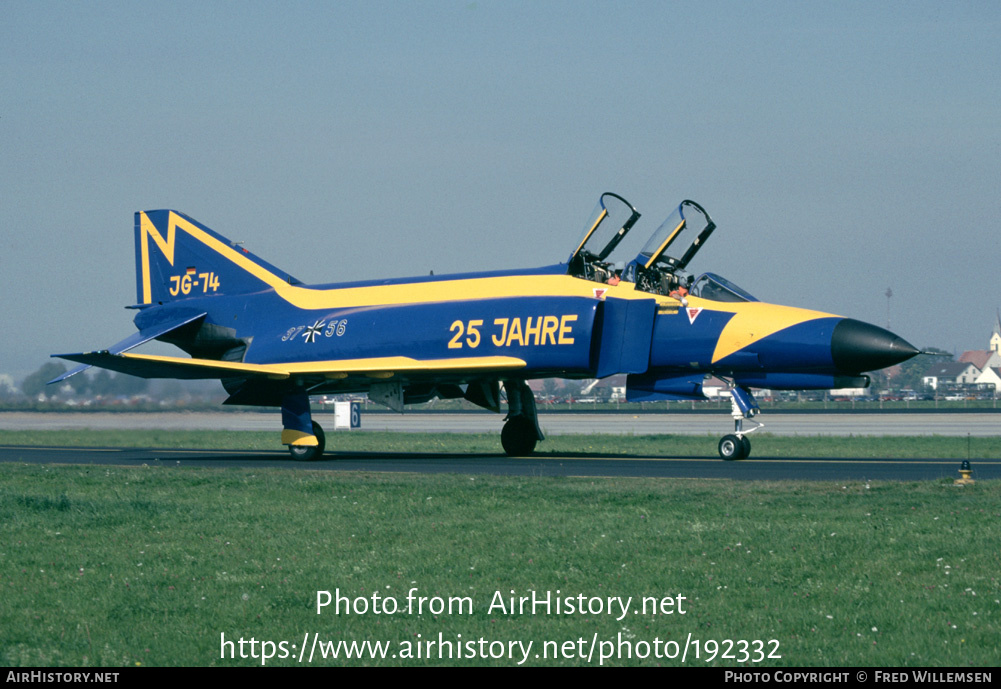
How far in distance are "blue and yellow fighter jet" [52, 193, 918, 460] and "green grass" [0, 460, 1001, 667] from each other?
5.21 metres

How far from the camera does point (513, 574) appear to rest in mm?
9078

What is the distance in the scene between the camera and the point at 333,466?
20891 mm

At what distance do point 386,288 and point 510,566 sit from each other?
50.6 feet

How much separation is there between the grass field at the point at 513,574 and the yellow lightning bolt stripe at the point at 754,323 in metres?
5.41

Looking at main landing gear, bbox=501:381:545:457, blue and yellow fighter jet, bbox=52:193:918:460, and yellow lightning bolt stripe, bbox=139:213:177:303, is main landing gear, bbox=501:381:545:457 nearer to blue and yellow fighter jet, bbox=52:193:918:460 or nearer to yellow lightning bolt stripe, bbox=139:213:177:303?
blue and yellow fighter jet, bbox=52:193:918:460

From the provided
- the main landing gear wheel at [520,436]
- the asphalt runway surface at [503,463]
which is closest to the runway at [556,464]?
the asphalt runway surface at [503,463]

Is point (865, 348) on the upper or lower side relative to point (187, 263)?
lower

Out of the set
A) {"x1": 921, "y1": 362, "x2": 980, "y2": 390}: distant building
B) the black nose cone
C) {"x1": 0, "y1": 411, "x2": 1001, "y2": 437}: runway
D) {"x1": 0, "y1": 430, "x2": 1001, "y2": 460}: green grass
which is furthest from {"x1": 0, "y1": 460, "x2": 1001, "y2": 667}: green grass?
{"x1": 921, "y1": 362, "x2": 980, "y2": 390}: distant building

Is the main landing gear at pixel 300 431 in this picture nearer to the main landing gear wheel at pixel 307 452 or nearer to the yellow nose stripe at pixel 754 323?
the main landing gear wheel at pixel 307 452

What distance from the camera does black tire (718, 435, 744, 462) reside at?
20266 millimetres

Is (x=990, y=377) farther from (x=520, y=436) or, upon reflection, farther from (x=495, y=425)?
(x=520, y=436)

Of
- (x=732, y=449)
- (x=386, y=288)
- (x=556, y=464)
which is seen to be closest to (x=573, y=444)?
(x=386, y=288)

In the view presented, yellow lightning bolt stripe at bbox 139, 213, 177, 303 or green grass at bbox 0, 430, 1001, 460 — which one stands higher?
yellow lightning bolt stripe at bbox 139, 213, 177, 303

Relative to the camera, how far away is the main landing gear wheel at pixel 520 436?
2445cm
